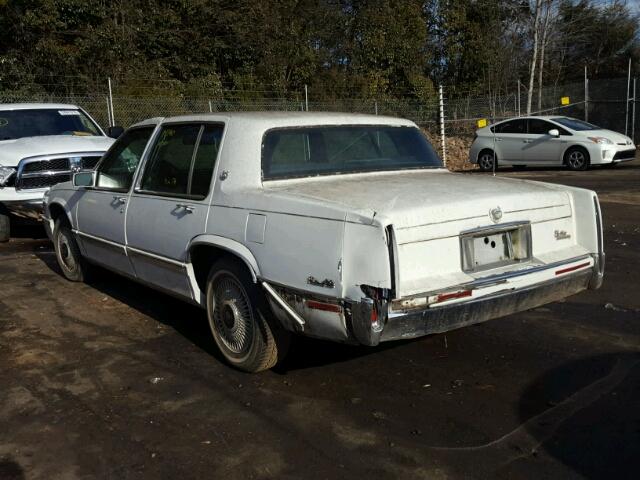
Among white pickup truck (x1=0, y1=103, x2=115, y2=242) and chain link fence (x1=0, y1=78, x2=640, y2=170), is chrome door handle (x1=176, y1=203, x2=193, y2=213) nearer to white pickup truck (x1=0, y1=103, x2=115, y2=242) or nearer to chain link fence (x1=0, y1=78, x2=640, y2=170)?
white pickup truck (x1=0, y1=103, x2=115, y2=242)

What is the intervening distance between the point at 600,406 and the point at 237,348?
87.2 inches

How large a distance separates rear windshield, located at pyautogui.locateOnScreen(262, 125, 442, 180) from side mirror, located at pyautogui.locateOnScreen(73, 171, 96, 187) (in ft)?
7.41

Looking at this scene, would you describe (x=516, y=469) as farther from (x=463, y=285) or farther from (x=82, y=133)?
(x=82, y=133)

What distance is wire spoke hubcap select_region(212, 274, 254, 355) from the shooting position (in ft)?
14.2

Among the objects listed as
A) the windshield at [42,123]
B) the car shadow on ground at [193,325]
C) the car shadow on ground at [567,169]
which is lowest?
the car shadow on ground at [567,169]

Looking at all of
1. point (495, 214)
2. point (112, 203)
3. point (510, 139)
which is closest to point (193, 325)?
point (112, 203)

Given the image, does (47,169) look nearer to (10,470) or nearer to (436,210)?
(10,470)

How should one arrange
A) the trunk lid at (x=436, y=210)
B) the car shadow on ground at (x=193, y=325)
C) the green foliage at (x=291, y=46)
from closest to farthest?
the trunk lid at (x=436, y=210) < the car shadow on ground at (x=193, y=325) < the green foliage at (x=291, y=46)

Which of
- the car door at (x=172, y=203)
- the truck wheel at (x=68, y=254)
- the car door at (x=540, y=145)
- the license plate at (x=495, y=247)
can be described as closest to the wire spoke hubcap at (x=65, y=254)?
the truck wheel at (x=68, y=254)

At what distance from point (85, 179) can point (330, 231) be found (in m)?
3.34

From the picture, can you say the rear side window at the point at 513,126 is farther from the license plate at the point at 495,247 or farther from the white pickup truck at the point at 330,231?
the license plate at the point at 495,247

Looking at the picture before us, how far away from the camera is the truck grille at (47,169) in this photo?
905 centimetres

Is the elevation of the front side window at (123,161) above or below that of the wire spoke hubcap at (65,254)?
above

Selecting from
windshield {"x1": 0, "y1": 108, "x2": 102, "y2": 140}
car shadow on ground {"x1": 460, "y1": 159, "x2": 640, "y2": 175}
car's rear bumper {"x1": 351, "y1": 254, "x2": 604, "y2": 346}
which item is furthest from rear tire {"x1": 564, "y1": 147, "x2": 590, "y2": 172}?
car's rear bumper {"x1": 351, "y1": 254, "x2": 604, "y2": 346}
